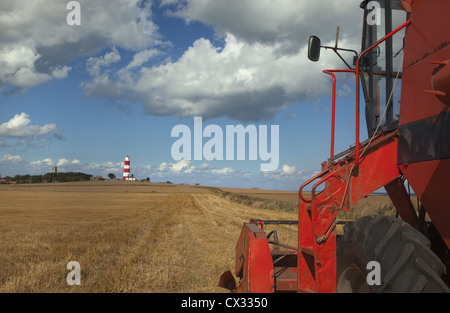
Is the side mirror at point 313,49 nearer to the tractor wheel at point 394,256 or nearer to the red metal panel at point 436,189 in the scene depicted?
the red metal panel at point 436,189

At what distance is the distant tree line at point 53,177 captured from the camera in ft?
353

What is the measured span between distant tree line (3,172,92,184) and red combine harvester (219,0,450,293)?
114 meters

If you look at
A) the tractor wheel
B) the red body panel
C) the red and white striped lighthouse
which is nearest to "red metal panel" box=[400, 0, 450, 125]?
the red body panel

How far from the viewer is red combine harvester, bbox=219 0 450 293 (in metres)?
2.61

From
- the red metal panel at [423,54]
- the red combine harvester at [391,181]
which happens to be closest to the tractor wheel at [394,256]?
the red combine harvester at [391,181]

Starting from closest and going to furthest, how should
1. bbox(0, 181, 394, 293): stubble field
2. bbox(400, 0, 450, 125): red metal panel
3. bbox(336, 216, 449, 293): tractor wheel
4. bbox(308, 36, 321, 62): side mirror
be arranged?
bbox(336, 216, 449, 293): tractor wheel → bbox(400, 0, 450, 125): red metal panel → bbox(308, 36, 321, 62): side mirror → bbox(0, 181, 394, 293): stubble field

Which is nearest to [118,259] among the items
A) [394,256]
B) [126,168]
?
[394,256]

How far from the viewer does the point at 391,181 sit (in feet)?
11.9

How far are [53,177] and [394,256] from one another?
120 meters

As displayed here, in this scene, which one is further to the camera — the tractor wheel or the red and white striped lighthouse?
the red and white striped lighthouse

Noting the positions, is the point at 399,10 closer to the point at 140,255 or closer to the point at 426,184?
the point at 426,184

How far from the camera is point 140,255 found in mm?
8797

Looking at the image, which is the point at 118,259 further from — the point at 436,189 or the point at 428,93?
the point at 428,93

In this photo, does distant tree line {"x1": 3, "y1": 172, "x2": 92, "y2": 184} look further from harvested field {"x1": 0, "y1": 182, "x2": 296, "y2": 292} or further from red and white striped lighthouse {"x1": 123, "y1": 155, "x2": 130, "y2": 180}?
harvested field {"x1": 0, "y1": 182, "x2": 296, "y2": 292}
